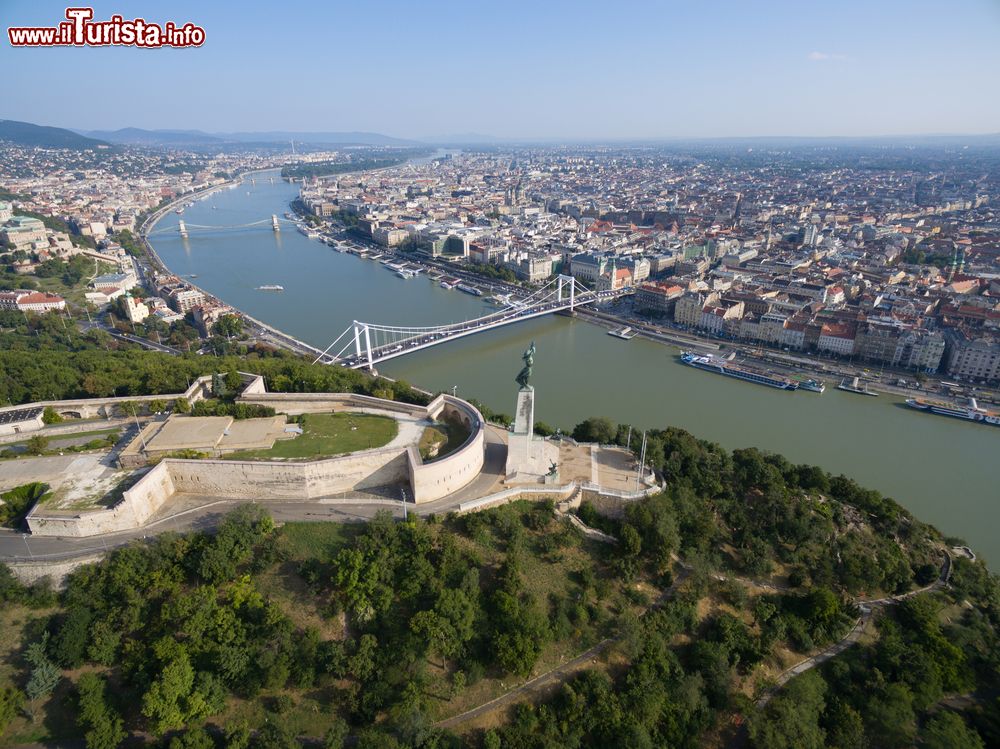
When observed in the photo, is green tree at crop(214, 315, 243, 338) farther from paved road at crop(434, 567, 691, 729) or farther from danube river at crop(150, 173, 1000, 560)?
paved road at crop(434, 567, 691, 729)

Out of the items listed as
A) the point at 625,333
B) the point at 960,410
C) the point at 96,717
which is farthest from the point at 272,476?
the point at 960,410

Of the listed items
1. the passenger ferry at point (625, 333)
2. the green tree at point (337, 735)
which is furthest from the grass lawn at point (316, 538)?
the passenger ferry at point (625, 333)

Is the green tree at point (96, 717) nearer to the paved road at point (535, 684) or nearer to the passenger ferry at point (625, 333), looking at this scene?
the paved road at point (535, 684)

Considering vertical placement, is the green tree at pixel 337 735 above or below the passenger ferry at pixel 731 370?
above

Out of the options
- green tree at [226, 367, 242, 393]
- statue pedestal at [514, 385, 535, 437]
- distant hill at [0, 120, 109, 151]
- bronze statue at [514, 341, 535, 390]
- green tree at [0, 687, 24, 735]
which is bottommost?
green tree at [0, 687, 24, 735]

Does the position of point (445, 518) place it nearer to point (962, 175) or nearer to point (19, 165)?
point (962, 175)

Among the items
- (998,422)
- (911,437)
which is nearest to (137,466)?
(911,437)

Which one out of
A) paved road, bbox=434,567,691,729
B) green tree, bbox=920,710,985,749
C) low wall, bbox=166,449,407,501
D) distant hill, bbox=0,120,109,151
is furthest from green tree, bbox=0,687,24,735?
distant hill, bbox=0,120,109,151
